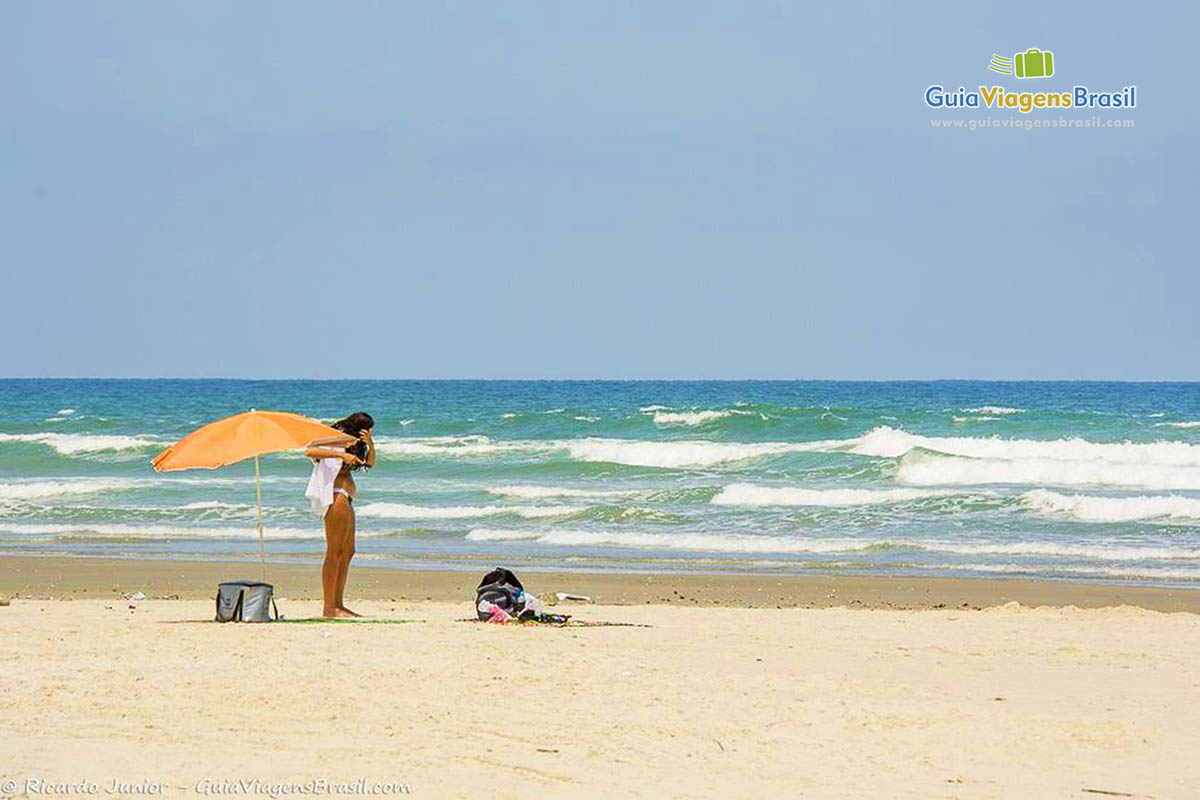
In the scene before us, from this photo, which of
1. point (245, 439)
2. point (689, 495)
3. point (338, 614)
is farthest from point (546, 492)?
point (245, 439)

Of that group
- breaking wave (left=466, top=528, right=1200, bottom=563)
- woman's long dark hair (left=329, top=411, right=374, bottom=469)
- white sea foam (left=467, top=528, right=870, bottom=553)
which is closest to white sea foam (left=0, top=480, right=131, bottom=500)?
white sea foam (left=467, top=528, right=870, bottom=553)

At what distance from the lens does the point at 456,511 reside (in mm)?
22781

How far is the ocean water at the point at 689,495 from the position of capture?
1748 centimetres

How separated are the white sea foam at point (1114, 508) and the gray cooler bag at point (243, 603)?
44.5 ft

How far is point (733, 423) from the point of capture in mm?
42594

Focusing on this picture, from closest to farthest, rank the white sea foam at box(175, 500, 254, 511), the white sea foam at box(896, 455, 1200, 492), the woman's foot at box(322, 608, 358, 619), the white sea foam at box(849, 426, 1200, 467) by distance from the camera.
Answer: the woman's foot at box(322, 608, 358, 619)
the white sea foam at box(175, 500, 254, 511)
the white sea foam at box(896, 455, 1200, 492)
the white sea foam at box(849, 426, 1200, 467)

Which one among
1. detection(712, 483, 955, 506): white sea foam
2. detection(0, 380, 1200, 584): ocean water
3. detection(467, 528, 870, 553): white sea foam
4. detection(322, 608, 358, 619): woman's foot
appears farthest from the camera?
detection(712, 483, 955, 506): white sea foam

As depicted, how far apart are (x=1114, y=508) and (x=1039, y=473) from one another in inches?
313

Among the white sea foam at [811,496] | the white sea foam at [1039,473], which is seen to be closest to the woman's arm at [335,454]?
the white sea foam at [811,496]

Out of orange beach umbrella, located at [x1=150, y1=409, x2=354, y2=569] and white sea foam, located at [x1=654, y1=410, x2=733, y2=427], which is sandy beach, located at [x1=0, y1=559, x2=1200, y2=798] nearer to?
orange beach umbrella, located at [x1=150, y1=409, x2=354, y2=569]

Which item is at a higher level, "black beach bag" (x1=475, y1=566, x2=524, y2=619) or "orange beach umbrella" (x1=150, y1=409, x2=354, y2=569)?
"orange beach umbrella" (x1=150, y1=409, x2=354, y2=569)

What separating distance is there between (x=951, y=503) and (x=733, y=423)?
20.8 meters

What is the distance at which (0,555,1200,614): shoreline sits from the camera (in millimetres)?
13094

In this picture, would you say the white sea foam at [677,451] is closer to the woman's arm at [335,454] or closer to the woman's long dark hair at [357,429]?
the woman's long dark hair at [357,429]
